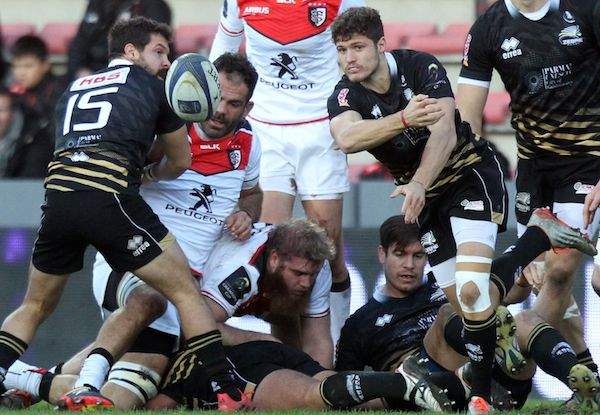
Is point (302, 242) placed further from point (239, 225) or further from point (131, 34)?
point (131, 34)

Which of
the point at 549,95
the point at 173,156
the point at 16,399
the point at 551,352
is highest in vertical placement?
the point at 549,95

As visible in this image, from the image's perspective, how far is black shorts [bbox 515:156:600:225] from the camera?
8086 millimetres

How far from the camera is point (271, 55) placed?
9305mm

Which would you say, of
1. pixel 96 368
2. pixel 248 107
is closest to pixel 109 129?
pixel 96 368

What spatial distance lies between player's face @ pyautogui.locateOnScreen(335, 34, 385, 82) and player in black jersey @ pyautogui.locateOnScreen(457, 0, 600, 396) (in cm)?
71

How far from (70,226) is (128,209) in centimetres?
30

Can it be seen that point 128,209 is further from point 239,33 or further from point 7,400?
point 239,33

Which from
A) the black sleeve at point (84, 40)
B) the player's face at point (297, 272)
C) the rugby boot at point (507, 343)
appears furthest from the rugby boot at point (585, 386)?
the black sleeve at point (84, 40)

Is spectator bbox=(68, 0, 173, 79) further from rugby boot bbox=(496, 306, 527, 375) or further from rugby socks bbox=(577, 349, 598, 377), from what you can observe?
rugby boot bbox=(496, 306, 527, 375)

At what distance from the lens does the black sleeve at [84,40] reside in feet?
37.5

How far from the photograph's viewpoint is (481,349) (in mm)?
7387

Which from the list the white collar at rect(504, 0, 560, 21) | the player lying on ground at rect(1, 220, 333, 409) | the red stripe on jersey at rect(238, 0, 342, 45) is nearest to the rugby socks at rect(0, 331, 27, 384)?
the player lying on ground at rect(1, 220, 333, 409)

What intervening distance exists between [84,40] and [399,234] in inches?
A: 148

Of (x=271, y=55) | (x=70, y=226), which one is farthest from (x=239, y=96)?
(x=70, y=226)
